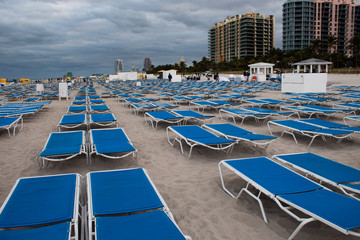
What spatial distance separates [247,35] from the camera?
3903 inches

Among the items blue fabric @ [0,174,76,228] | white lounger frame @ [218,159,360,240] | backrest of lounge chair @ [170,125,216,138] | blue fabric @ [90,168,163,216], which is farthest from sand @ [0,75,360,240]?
blue fabric @ [0,174,76,228]

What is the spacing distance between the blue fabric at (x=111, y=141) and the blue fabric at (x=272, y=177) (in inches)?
69.8

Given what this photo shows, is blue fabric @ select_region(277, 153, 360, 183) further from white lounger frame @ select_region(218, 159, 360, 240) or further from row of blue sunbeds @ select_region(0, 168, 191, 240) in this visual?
row of blue sunbeds @ select_region(0, 168, 191, 240)

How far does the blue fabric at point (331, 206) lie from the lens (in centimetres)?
219

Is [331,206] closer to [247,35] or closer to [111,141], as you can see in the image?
[111,141]

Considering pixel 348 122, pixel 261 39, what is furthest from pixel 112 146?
pixel 261 39

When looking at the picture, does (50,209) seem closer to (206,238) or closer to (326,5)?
(206,238)

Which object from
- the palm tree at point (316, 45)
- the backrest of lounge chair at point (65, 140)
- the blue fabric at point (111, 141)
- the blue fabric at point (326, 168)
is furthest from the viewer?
the palm tree at point (316, 45)

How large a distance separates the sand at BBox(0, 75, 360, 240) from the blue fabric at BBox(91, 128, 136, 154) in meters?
0.29

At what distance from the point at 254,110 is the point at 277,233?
570 centimetres

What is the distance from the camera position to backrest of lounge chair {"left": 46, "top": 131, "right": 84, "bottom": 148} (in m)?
4.69

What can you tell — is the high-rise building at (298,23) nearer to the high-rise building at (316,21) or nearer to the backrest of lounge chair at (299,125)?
the high-rise building at (316,21)

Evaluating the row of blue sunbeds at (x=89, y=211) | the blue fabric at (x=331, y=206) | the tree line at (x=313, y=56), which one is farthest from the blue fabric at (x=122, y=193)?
the tree line at (x=313, y=56)

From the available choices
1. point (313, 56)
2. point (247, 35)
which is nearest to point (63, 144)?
point (313, 56)
